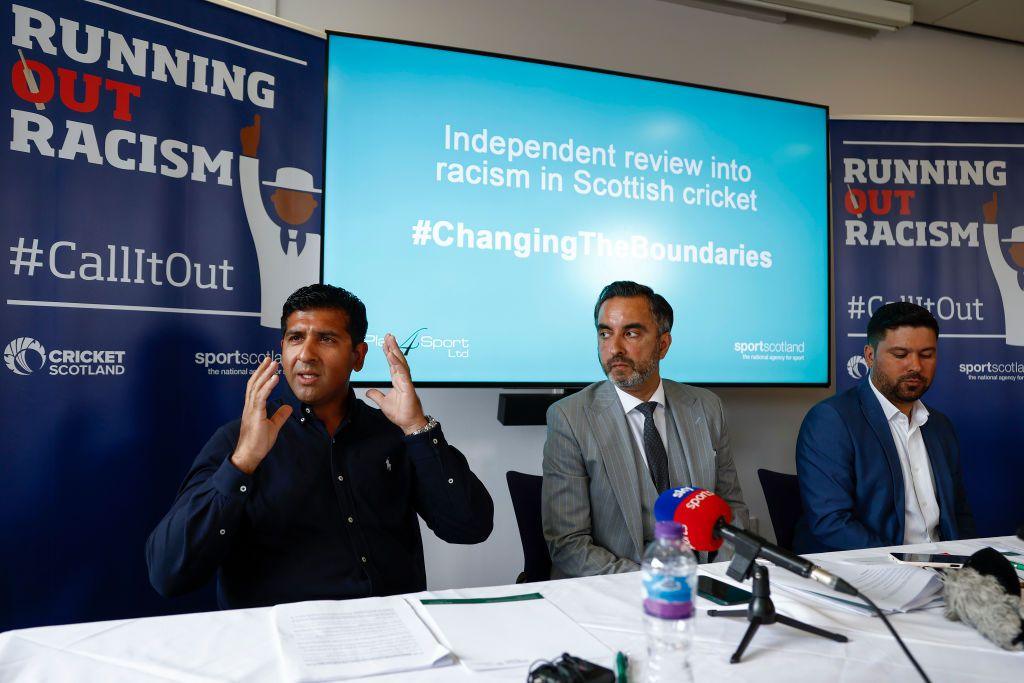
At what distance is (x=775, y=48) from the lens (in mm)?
4090

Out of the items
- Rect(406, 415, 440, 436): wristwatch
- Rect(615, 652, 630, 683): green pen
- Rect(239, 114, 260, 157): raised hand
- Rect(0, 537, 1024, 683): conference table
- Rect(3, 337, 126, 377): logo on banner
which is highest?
Rect(239, 114, 260, 157): raised hand

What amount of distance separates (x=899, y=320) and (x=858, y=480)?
25.5 inches

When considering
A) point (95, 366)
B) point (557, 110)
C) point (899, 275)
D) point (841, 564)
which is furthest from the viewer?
point (899, 275)

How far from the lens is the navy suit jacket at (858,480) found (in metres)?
2.49

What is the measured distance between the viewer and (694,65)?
3.88 m

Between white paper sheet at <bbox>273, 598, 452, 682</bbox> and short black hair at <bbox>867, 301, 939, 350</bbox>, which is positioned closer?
white paper sheet at <bbox>273, 598, 452, 682</bbox>

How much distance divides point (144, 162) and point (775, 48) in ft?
11.5

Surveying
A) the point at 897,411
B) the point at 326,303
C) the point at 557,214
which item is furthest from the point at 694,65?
the point at 326,303

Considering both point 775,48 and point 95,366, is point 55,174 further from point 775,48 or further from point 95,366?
point 775,48

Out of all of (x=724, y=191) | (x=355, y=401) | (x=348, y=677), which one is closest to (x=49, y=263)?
(x=355, y=401)

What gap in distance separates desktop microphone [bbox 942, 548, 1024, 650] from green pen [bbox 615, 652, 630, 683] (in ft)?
2.43

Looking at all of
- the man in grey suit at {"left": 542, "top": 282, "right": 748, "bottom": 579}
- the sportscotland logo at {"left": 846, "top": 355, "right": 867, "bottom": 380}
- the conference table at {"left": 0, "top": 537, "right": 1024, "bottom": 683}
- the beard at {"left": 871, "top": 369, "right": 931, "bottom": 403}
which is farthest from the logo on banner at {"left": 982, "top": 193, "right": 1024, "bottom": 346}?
the conference table at {"left": 0, "top": 537, "right": 1024, "bottom": 683}

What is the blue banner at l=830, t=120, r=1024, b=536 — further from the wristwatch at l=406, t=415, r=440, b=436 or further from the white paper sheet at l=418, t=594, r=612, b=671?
the white paper sheet at l=418, t=594, r=612, b=671

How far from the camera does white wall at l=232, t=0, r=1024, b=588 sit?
3.29 metres
